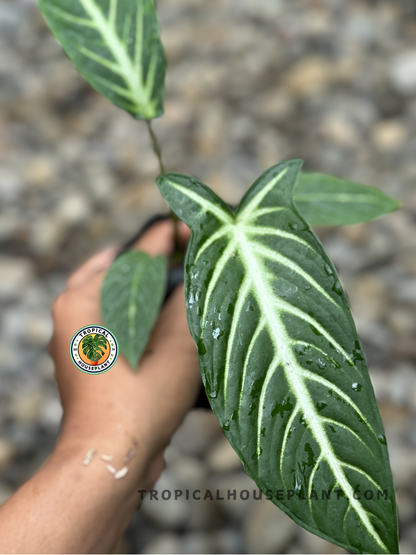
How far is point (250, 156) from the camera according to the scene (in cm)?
148

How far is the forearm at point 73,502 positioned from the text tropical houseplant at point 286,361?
28 centimetres

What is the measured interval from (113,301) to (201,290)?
0.29 meters

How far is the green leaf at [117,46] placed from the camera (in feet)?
2.45

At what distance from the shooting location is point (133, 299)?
0.81m

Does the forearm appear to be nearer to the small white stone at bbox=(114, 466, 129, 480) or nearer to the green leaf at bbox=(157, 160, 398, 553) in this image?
the small white stone at bbox=(114, 466, 129, 480)

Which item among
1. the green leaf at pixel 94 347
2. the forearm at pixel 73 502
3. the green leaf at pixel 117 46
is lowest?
the forearm at pixel 73 502

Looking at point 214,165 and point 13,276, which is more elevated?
point 214,165

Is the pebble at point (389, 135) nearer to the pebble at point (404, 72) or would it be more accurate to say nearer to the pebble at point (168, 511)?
the pebble at point (404, 72)

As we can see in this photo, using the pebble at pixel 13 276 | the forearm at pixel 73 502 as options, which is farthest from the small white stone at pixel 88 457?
the pebble at pixel 13 276

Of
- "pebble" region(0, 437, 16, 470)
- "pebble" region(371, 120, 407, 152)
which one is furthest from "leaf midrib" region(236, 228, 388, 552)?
Answer: "pebble" region(371, 120, 407, 152)

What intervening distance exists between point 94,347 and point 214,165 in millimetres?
871

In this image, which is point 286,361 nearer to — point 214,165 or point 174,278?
point 174,278

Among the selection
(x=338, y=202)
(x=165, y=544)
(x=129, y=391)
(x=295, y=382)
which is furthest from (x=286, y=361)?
(x=165, y=544)

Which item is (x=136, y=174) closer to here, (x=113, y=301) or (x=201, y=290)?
(x=113, y=301)
